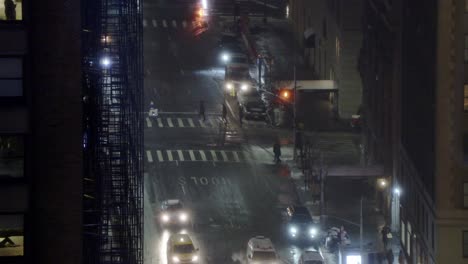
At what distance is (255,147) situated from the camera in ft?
390

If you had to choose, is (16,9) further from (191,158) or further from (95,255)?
(191,158)

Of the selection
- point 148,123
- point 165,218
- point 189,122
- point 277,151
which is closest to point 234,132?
point 189,122

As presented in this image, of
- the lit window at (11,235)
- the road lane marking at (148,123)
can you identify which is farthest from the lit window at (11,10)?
the road lane marking at (148,123)

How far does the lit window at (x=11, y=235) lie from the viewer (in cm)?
4469

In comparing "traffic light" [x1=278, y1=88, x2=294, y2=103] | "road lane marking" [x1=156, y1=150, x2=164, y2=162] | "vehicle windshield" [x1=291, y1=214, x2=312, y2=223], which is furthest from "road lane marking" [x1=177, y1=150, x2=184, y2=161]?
"vehicle windshield" [x1=291, y1=214, x2=312, y2=223]

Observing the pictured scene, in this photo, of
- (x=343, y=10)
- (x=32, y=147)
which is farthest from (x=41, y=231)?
(x=343, y=10)

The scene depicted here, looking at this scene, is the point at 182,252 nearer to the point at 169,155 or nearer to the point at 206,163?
the point at 206,163

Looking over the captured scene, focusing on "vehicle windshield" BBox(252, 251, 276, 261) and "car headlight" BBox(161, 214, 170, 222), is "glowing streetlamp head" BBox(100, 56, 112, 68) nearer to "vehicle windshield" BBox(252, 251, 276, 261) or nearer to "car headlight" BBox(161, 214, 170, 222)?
"vehicle windshield" BBox(252, 251, 276, 261)

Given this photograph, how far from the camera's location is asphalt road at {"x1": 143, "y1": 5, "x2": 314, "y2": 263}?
318 feet

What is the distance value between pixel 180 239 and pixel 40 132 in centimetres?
4329

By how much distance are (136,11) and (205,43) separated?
283 ft

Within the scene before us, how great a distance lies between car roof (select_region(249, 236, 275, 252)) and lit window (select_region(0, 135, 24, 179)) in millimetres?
44066

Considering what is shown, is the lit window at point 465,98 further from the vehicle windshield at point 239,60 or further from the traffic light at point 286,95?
the vehicle windshield at point 239,60

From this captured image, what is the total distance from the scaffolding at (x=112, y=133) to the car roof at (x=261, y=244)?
1737 cm
